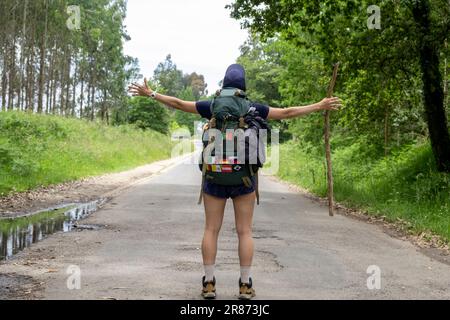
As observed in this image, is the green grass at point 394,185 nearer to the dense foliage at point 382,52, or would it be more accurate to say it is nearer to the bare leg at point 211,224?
the dense foliage at point 382,52

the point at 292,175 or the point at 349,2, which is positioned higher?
the point at 349,2

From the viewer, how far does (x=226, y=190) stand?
17.7ft

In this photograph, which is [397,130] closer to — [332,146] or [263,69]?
[332,146]

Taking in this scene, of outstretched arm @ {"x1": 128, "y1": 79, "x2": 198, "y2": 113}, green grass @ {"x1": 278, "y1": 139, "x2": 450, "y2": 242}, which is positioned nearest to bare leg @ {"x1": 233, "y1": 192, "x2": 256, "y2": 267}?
outstretched arm @ {"x1": 128, "y1": 79, "x2": 198, "y2": 113}

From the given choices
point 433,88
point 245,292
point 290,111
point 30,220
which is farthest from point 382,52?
point 245,292

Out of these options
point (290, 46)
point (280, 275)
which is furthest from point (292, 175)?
point (280, 275)

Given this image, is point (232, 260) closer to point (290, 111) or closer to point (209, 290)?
point (209, 290)

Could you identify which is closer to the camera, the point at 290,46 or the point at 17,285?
the point at 17,285

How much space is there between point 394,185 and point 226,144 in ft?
35.4

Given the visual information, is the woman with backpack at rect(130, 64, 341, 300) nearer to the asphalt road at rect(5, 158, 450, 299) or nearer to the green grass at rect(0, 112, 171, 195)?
the asphalt road at rect(5, 158, 450, 299)

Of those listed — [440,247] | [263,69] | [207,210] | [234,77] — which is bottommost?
[440,247]

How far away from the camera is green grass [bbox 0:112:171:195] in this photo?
1691 cm

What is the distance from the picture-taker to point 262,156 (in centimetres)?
533
